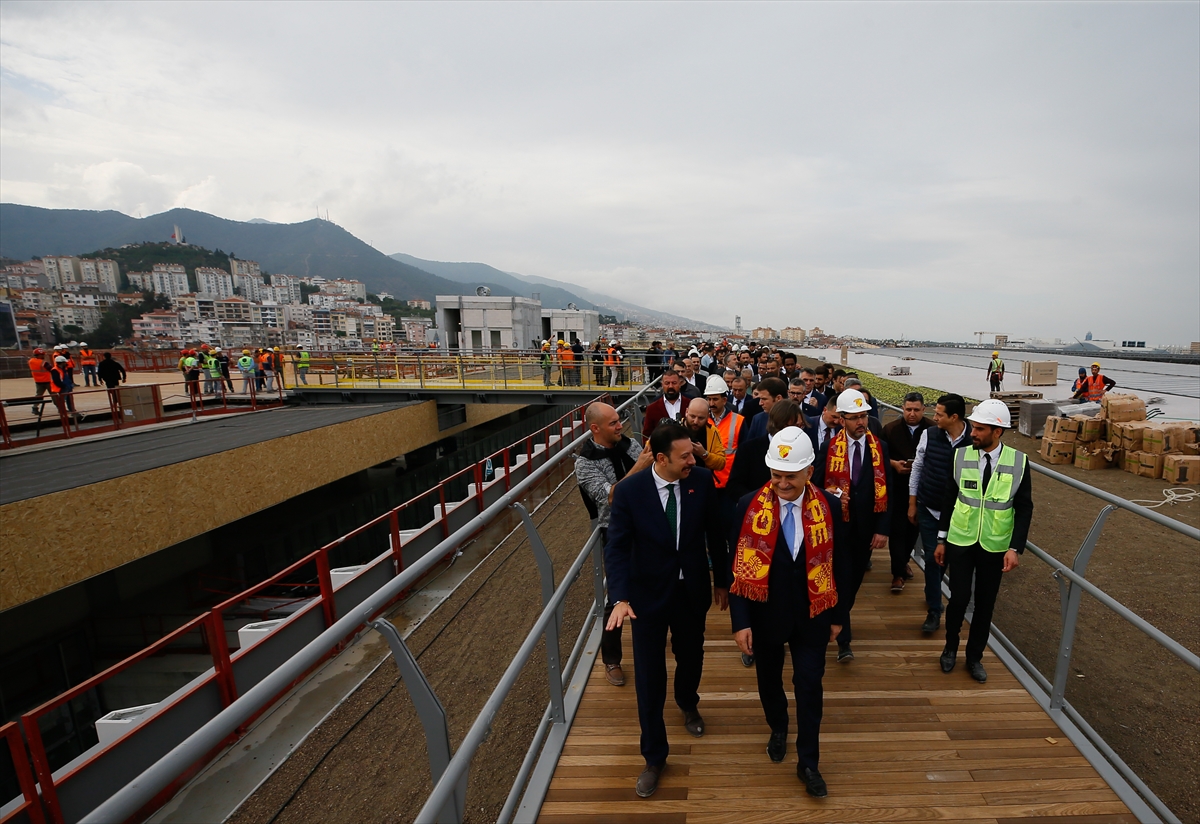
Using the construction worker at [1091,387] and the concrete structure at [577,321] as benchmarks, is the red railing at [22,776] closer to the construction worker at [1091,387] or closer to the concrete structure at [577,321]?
the construction worker at [1091,387]

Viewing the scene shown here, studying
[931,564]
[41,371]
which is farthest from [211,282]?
[931,564]

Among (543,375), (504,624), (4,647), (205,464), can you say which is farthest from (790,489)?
(543,375)

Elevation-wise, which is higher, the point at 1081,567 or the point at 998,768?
the point at 1081,567

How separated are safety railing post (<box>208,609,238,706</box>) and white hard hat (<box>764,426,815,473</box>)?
4704 millimetres

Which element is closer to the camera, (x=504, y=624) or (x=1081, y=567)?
(x=1081, y=567)

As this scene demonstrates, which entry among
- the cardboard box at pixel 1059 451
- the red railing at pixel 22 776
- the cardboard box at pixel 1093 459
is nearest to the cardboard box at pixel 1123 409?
the cardboard box at pixel 1093 459

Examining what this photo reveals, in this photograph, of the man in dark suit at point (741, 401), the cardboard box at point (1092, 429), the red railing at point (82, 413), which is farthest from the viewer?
the red railing at point (82, 413)

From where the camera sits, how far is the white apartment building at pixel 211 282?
181625 mm

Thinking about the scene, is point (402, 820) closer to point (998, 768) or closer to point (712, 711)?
point (712, 711)

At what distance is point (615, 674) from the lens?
3.40 meters

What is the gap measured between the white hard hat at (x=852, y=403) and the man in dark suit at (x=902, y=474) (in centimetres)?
113

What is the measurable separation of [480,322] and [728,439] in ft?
103

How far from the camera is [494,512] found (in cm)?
252

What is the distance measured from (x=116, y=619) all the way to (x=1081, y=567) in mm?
13877
